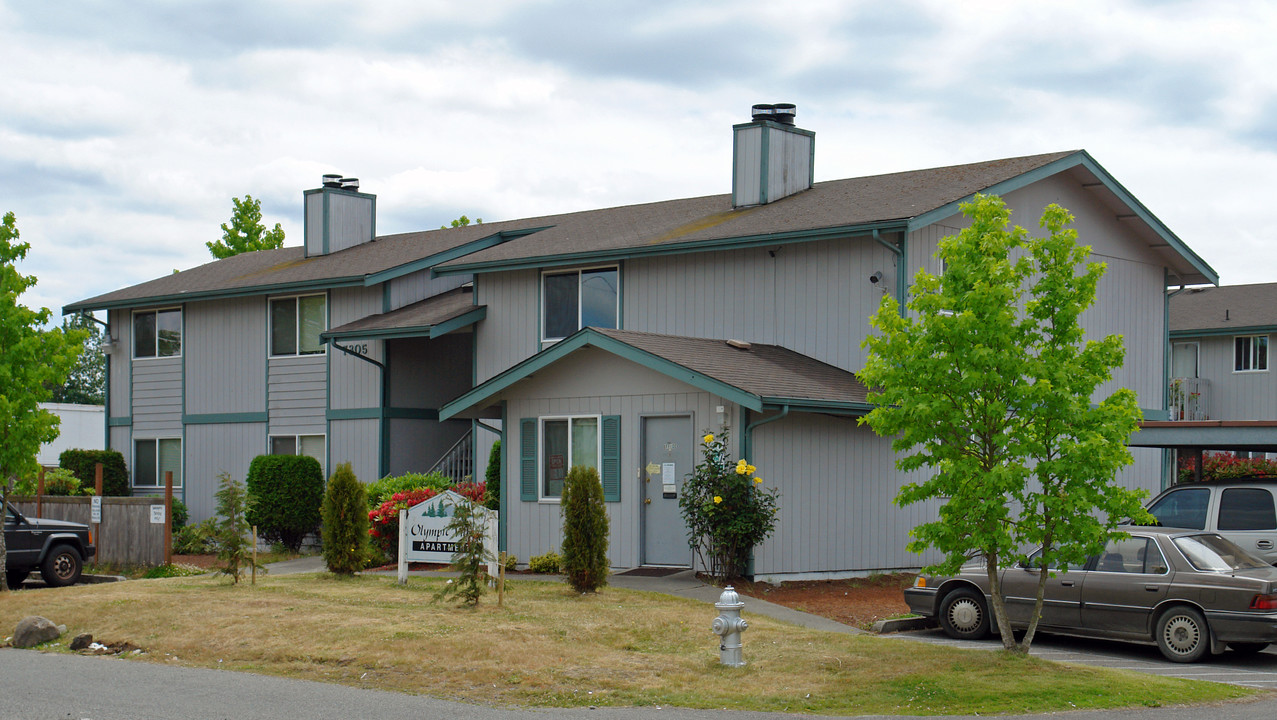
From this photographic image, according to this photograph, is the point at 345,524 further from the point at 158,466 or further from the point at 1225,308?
the point at 1225,308

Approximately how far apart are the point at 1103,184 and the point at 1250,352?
1630cm

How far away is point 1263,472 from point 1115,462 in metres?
22.0

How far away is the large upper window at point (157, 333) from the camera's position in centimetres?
2928

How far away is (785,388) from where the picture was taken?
17.5 metres

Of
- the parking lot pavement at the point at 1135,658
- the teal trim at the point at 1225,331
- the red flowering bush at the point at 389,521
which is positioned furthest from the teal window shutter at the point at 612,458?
the teal trim at the point at 1225,331

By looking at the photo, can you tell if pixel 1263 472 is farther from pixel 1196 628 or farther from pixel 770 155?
pixel 1196 628

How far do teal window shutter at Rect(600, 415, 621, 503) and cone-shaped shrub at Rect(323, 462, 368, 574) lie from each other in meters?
3.44

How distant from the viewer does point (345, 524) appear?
59.5ft

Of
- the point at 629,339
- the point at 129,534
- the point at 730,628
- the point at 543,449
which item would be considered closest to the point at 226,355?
the point at 129,534

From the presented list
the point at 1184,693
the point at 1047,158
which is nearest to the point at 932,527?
the point at 1184,693

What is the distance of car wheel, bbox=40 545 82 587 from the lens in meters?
19.7

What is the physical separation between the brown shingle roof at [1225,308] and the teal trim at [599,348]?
78.3ft

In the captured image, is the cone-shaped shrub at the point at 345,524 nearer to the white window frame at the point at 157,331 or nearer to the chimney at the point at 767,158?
the chimney at the point at 767,158

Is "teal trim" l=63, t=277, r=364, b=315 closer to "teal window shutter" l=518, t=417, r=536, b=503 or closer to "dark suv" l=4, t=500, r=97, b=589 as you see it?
"teal window shutter" l=518, t=417, r=536, b=503
